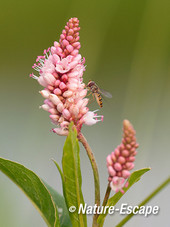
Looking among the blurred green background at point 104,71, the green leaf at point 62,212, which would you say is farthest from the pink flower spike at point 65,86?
the blurred green background at point 104,71

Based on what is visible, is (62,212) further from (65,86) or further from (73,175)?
(65,86)

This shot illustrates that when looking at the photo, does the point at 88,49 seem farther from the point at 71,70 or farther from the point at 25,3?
the point at 71,70

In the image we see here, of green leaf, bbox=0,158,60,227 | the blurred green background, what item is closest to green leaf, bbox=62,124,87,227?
green leaf, bbox=0,158,60,227

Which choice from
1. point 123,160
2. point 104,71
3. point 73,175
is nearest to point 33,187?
point 73,175

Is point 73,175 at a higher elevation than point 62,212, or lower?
higher

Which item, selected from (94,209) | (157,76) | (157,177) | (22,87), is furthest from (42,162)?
(94,209)

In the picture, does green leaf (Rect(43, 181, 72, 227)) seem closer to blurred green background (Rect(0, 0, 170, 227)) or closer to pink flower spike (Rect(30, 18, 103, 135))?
pink flower spike (Rect(30, 18, 103, 135))
